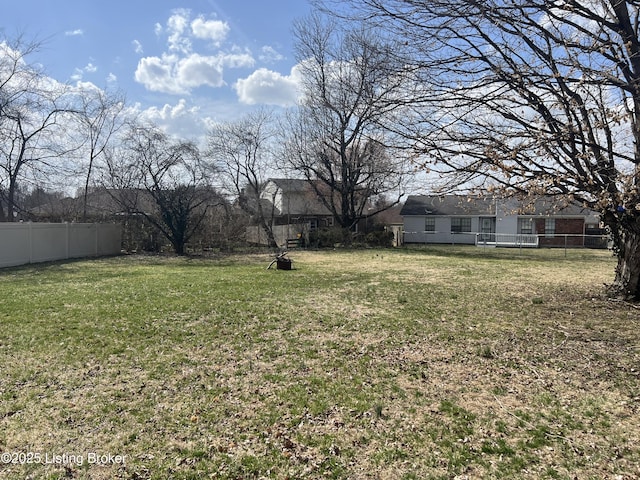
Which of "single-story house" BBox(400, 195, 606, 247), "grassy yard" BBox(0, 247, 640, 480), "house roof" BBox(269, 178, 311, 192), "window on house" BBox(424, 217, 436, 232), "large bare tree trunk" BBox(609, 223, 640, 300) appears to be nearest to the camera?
"grassy yard" BBox(0, 247, 640, 480)

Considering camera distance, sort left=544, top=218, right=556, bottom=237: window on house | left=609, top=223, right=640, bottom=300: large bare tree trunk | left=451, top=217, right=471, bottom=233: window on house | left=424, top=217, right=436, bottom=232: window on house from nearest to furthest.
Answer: left=609, top=223, right=640, bottom=300: large bare tree trunk
left=544, top=218, right=556, bottom=237: window on house
left=451, top=217, right=471, bottom=233: window on house
left=424, top=217, right=436, bottom=232: window on house

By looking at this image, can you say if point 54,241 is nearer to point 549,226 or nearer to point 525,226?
point 525,226

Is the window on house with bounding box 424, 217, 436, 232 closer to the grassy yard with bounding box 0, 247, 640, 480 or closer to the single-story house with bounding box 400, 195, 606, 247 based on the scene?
the single-story house with bounding box 400, 195, 606, 247

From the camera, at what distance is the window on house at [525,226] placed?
28.6m

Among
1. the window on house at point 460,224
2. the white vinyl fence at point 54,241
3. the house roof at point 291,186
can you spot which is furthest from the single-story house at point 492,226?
the white vinyl fence at point 54,241

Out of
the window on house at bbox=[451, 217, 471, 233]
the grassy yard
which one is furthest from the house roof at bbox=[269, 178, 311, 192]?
the grassy yard

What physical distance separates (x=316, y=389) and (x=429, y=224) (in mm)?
29837

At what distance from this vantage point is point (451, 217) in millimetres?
31625

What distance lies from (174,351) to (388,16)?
5.28 m

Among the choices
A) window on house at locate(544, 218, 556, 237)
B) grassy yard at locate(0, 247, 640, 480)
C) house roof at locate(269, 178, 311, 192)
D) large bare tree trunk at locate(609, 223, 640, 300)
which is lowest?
grassy yard at locate(0, 247, 640, 480)

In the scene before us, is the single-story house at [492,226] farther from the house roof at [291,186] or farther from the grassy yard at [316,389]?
the grassy yard at [316,389]

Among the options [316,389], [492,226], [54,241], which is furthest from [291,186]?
[316,389]

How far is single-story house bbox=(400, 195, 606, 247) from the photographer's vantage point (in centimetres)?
2683

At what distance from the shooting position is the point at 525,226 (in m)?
28.8
